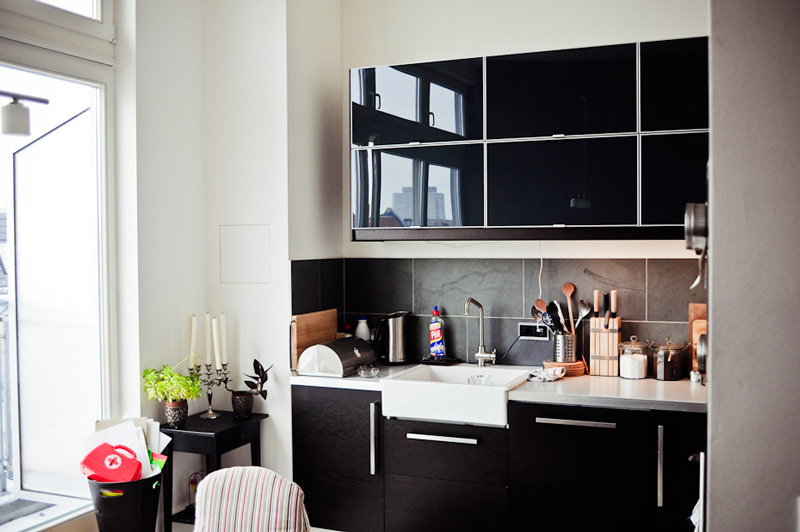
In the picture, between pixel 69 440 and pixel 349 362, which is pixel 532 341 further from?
pixel 69 440

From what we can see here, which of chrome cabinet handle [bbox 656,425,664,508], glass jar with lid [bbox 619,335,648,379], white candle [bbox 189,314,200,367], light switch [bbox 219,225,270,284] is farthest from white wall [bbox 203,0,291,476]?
chrome cabinet handle [bbox 656,425,664,508]

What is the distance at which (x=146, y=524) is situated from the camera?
314cm

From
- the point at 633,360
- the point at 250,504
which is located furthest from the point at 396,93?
the point at 250,504

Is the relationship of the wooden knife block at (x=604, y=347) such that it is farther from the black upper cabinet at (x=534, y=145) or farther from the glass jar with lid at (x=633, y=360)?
the black upper cabinet at (x=534, y=145)

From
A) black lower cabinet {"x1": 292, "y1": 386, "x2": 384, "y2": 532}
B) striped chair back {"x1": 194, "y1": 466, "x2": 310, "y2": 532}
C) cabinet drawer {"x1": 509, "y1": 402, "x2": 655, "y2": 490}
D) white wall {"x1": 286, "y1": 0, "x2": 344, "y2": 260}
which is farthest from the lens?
white wall {"x1": 286, "y1": 0, "x2": 344, "y2": 260}

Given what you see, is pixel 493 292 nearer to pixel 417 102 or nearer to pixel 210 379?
pixel 417 102

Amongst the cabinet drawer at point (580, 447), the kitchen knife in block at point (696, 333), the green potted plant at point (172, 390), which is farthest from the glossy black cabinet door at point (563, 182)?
the green potted plant at point (172, 390)

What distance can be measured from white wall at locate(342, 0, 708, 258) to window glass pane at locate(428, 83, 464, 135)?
46 cm

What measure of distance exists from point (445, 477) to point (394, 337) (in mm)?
845

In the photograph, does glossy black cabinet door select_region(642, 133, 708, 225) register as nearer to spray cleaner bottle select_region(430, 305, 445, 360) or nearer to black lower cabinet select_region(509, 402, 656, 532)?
black lower cabinet select_region(509, 402, 656, 532)

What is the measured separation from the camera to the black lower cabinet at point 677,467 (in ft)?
10.1

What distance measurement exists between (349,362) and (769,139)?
2520 mm

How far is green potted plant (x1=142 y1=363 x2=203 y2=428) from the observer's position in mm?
3465

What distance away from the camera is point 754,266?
151 centimetres
